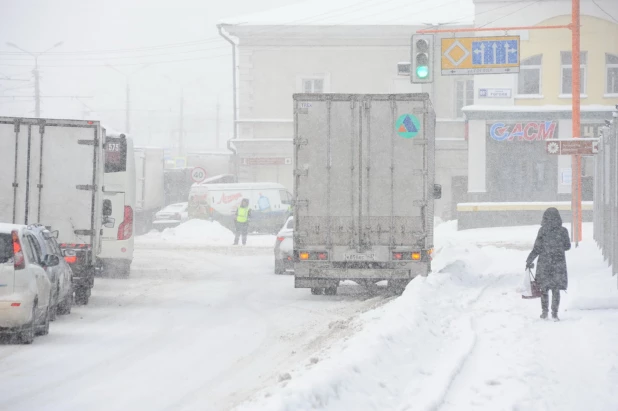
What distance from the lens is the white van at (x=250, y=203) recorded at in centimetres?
4266

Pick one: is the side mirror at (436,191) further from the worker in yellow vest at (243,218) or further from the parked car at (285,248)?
the worker in yellow vest at (243,218)

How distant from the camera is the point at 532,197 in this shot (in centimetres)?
4384

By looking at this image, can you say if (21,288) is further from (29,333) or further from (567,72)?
(567,72)

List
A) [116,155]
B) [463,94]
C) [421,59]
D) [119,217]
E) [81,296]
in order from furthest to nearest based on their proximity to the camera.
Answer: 1. [463,94]
2. [119,217]
3. [421,59]
4. [116,155]
5. [81,296]

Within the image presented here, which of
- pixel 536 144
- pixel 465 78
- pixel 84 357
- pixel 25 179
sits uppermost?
pixel 465 78

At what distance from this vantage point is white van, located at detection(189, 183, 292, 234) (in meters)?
42.7

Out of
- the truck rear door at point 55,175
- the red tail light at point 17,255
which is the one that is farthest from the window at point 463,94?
the red tail light at point 17,255

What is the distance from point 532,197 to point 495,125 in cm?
351

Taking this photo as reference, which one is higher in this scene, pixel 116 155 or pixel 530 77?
pixel 530 77

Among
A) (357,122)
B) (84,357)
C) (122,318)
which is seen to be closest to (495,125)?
(357,122)

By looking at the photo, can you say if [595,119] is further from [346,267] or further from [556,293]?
[556,293]

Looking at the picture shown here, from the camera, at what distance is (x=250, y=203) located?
4272 centimetres

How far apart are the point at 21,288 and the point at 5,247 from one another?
2.06 feet

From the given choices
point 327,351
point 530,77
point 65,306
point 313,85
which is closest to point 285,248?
point 65,306
